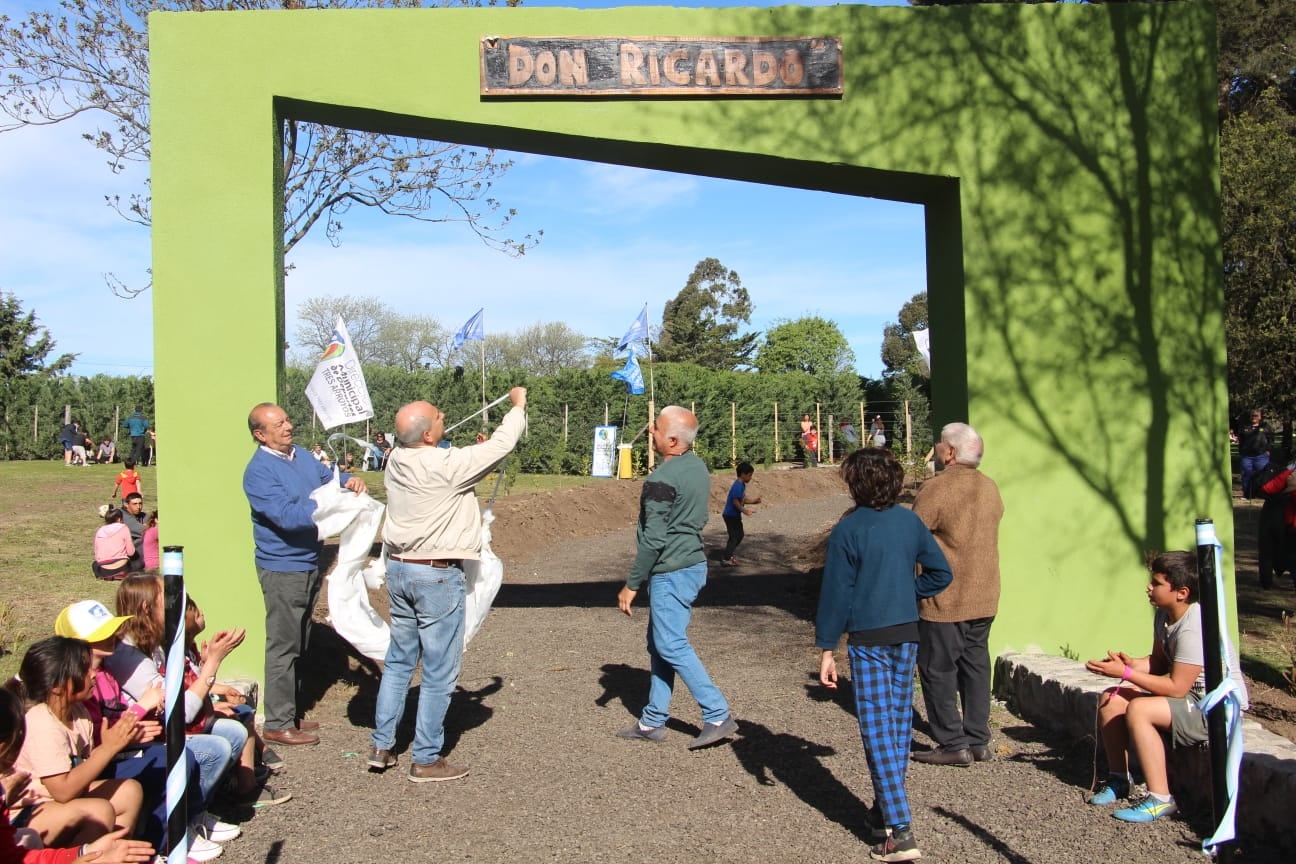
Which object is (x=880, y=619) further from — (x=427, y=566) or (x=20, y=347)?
(x=20, y=347)

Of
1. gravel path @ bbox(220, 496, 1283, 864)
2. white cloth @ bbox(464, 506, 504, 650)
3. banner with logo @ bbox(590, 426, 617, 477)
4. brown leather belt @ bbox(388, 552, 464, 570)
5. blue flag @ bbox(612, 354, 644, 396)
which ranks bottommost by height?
gravel path @ bbox(220, 496, 1283, 864)

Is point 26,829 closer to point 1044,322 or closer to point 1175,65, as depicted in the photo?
point 1044,322

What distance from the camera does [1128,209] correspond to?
7.14 m

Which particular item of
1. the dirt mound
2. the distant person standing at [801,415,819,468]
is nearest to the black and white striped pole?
the dirt mound

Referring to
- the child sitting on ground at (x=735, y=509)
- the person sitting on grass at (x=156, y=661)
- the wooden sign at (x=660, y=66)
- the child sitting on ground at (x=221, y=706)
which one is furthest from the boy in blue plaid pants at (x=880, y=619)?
the child sitting on ground at (x=735, y=509)

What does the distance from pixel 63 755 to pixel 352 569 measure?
8.39ft

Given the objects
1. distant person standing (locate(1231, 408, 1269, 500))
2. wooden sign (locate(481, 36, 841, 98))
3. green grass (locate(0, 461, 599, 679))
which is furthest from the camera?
distant person standing (locate(1231, 408, 1269, 500))

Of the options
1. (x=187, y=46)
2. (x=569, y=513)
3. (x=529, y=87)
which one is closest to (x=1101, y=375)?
(x=529, y=87)

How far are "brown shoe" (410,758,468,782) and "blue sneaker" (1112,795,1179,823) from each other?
122 inches

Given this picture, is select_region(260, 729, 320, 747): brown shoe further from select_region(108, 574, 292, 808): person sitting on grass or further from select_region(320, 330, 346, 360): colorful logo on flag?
select_region(320, 330, 346, 360): colorful logo on flag

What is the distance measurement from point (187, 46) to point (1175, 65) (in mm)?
6369

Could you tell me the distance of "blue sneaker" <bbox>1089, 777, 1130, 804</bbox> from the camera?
4.88 meters

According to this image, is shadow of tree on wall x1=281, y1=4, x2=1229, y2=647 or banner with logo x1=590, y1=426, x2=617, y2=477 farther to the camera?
banner with logo x1=590, y1=426, x2=617, y2=477

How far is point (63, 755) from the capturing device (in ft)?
11.9
